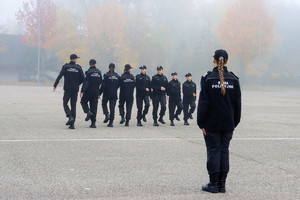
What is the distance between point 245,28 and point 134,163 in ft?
173

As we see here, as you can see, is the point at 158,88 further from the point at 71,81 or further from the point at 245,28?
the point at 245,28

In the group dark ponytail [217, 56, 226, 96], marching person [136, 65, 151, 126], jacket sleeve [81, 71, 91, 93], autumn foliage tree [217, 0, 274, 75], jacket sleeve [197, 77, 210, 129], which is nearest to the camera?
dark ponytail [217, 56, 226, 96]

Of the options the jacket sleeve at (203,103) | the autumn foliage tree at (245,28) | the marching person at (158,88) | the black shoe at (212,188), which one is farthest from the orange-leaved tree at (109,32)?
the black shoe at (212,188)

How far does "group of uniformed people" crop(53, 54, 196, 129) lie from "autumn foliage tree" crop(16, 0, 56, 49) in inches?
1901

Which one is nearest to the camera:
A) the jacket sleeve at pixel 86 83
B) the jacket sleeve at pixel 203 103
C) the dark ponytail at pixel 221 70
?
the dark ponytail at pixel 221 70

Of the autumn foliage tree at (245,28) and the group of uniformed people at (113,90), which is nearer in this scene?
the group of uniformed people at (113,90)

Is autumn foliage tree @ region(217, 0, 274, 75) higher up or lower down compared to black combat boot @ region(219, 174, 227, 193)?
higher up

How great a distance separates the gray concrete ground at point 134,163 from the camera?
229 inches

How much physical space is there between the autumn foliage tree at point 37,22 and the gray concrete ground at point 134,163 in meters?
49.2

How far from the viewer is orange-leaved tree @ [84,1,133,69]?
196 ft

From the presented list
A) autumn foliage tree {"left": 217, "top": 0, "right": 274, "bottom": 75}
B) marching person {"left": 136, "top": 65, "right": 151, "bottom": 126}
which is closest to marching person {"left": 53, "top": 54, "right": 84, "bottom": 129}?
marching person {"left": 136, "top": 65, "right": 151, "bottom": 126}

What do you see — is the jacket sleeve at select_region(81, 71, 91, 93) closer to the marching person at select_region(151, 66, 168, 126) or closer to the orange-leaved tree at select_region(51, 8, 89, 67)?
the marching person at select_region(151, 66, 168, 126)

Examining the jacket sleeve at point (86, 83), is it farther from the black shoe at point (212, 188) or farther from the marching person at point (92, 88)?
the black shoe at point (212, 188)

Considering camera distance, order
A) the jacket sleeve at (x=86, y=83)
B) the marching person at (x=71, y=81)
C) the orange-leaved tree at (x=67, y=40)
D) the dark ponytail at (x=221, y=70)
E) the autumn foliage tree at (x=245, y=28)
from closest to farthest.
Answer: the dark ponytail at (x=221, y=70)
the marching person at (x=71, y=81)
the jacket sleeve at (x=86, y=83)
the autumn foliage tree at (x=245, y=28)
the orange-leaved tree at (x=67, y=40)
